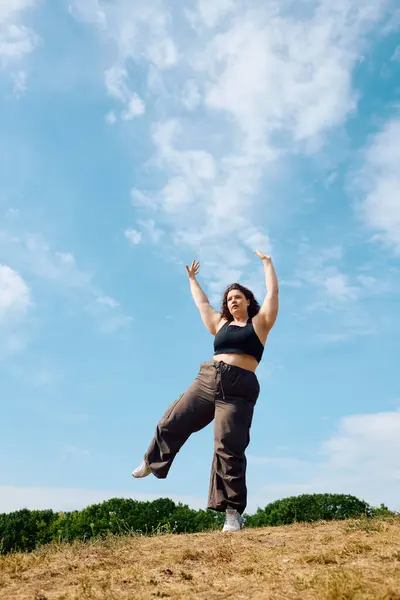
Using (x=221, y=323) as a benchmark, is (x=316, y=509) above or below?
below

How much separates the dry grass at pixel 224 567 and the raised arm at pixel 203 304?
2934 mm

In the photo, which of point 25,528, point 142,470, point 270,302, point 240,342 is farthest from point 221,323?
point 25,528

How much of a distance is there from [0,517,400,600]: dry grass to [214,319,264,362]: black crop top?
7.56ft

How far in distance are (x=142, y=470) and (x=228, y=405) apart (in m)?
1.66

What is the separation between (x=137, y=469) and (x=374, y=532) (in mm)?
3297

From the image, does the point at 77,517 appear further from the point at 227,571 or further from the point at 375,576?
the point at 375,576

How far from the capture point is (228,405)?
8.09m

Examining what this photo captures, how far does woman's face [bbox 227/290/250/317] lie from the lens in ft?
28.9

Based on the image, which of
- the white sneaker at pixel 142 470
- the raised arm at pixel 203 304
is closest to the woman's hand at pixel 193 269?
the raised arm at pixel 203 304

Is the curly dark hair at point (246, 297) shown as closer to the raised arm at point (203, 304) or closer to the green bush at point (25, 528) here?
the raised arm at point (203, 304)

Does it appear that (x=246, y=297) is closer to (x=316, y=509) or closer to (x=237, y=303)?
(x=237, y=303)

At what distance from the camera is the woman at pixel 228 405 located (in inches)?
313

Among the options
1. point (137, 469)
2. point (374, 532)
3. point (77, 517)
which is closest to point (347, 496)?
point (374, 532)

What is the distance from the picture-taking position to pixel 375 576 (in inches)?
199
